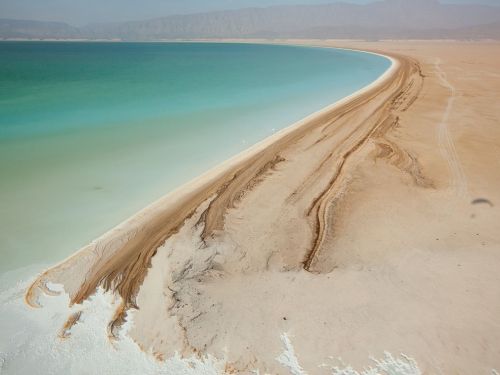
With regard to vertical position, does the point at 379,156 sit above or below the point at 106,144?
above

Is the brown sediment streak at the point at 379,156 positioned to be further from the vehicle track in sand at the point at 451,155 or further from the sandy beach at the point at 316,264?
the vehicle track in sand at the point at 451,155

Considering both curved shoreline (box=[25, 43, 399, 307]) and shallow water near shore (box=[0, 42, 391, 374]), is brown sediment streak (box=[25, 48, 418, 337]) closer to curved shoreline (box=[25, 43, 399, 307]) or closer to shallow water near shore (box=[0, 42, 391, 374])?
curved shoreline (box=[25, 43, 399, 307])

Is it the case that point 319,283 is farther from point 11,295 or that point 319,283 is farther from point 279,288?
point 11,295

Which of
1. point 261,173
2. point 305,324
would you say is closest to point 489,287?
point 305,324

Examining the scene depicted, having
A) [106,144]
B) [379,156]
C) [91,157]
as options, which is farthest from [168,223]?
[106,144]

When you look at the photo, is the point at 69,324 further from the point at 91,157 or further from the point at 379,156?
the point at 379,156

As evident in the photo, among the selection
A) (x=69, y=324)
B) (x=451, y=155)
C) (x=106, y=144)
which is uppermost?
(x=69, y=324)
